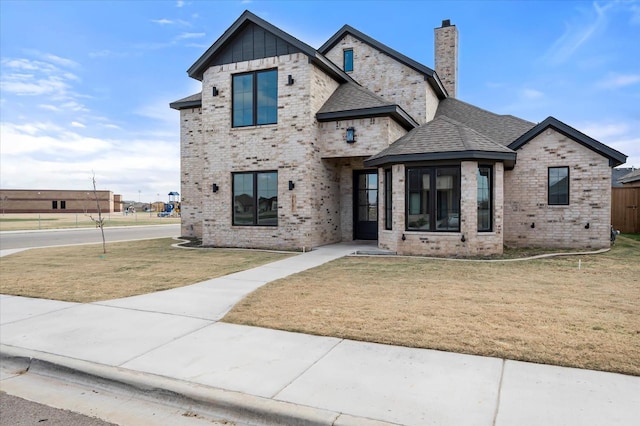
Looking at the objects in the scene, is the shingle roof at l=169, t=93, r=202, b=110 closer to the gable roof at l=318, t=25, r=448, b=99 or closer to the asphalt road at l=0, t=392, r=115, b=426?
the gable roof at l=318, t=25, r=448, b=99

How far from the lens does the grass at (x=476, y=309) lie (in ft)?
14.4

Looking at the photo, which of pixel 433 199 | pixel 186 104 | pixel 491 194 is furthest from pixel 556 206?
pixel 186 104

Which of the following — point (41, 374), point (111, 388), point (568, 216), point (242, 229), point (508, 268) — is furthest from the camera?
point (242, 229)

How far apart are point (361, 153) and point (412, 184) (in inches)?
99.1

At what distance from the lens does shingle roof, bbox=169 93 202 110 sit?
57.6 ft

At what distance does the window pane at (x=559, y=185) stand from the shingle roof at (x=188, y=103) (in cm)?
1418

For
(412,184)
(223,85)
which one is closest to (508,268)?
(412,184)

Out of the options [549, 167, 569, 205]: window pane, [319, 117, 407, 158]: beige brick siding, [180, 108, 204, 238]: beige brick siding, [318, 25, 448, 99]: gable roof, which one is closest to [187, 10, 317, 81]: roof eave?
[319, 117, 407, 158]: beige brick siding

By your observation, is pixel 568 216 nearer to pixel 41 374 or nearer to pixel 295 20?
pixel 295 20

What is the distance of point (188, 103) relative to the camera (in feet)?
57.8

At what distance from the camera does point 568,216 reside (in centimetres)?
1382

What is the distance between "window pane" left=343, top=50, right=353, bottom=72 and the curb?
16.6 m

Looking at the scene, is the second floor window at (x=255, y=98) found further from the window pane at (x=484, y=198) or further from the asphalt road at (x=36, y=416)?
the asphalt road at (x=36, y=416)

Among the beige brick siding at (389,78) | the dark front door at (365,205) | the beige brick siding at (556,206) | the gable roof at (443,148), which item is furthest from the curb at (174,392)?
the beige brick siding at (389,78)
